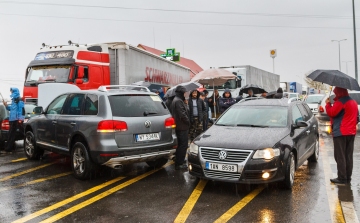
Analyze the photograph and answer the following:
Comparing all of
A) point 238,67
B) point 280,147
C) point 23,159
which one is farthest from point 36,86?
point 238,67

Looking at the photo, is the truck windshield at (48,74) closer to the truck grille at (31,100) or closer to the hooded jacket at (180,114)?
the truck grille at (31,100)

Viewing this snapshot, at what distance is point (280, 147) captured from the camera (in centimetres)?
573

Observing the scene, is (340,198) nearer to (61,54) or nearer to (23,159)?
(23,159)

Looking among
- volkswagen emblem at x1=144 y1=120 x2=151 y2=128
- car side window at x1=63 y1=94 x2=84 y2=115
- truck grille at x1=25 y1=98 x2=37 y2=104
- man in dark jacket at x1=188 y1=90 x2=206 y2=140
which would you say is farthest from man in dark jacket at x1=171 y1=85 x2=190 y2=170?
truck grille at x1=25 y1=98 x2=37 y2=104

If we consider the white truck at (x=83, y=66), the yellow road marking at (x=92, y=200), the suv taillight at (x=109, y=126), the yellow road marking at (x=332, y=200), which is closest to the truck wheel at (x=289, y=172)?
the yellow road marking at (x=332, y=200)

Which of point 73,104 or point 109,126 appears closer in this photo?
point 109,126

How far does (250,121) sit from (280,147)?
1.16 m

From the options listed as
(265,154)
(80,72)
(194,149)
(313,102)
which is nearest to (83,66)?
(80,72)

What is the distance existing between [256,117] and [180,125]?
161 cm

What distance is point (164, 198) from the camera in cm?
562

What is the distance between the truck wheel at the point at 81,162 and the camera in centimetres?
654

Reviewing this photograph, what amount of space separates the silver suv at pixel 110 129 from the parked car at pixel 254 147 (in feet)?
3.04

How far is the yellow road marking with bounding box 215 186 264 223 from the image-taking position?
4.69m

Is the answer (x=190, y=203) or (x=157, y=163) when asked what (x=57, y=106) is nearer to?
(x=157, y=163)
